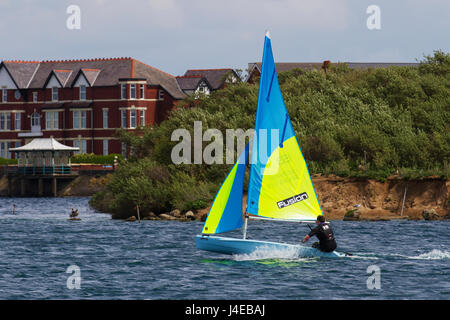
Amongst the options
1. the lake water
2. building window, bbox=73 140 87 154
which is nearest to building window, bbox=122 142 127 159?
building window, bbox=73 140 87 154

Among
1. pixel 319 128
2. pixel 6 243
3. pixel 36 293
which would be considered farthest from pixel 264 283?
pixel 319 128

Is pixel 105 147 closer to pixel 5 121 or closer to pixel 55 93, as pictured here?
pixel 55 93

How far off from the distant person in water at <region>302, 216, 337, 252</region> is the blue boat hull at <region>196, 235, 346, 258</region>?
382mm

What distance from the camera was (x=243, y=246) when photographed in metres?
28.8

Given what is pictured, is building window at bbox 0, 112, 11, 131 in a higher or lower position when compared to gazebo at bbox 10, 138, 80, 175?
higher

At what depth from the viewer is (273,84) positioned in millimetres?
28281

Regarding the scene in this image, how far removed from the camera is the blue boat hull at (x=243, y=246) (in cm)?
2866

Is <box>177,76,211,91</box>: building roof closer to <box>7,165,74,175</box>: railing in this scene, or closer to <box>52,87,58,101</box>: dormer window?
<box>52,87,58,101</box>: dormer window

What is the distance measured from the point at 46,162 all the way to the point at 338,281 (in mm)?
73866

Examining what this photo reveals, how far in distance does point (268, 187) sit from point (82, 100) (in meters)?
79.0

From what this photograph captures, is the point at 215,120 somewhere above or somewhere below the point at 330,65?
below

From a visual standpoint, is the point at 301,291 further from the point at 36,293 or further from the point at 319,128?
the point at 319,128

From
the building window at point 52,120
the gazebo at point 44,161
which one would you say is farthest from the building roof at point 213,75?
the gazebo at point 44,161

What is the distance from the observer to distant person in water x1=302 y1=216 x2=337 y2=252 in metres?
27.9
